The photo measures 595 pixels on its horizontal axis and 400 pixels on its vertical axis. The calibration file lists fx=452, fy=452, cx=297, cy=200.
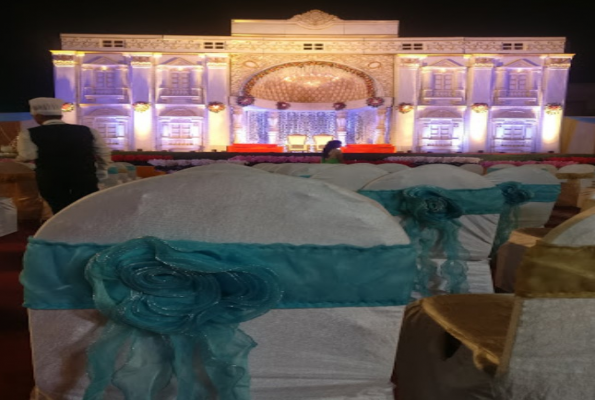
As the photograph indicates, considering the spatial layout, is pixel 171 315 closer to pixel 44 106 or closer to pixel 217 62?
pixel 44 106

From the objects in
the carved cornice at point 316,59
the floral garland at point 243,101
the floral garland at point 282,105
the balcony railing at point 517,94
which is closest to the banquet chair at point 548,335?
the floral garland at point 243,101

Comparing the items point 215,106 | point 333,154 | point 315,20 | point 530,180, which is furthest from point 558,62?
point 530,180

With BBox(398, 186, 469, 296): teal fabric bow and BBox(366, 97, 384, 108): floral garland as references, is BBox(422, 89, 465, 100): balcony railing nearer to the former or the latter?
BBox(366, 97, 384, 108): floral garland

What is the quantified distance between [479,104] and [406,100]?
2.61 meters

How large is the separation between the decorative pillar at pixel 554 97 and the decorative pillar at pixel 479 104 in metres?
1.90

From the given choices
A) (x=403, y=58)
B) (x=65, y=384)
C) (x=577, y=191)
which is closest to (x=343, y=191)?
(x=65, y=384)

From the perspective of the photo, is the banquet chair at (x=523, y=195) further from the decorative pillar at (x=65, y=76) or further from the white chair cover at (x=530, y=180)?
the decorative pillar at (x=65, y=76)

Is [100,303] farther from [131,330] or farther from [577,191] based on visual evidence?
[577,191]

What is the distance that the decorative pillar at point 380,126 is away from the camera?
16.7 m

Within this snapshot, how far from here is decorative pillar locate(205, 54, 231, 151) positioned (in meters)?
16.5

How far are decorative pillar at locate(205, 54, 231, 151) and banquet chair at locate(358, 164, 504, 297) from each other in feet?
49.8

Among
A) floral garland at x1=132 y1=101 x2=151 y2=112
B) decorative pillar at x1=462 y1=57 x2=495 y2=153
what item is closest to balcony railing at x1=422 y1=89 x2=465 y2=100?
decorative pillar at x1=462 y1=57 x2=495 y2=153

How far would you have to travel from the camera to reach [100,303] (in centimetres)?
65

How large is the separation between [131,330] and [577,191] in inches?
276
